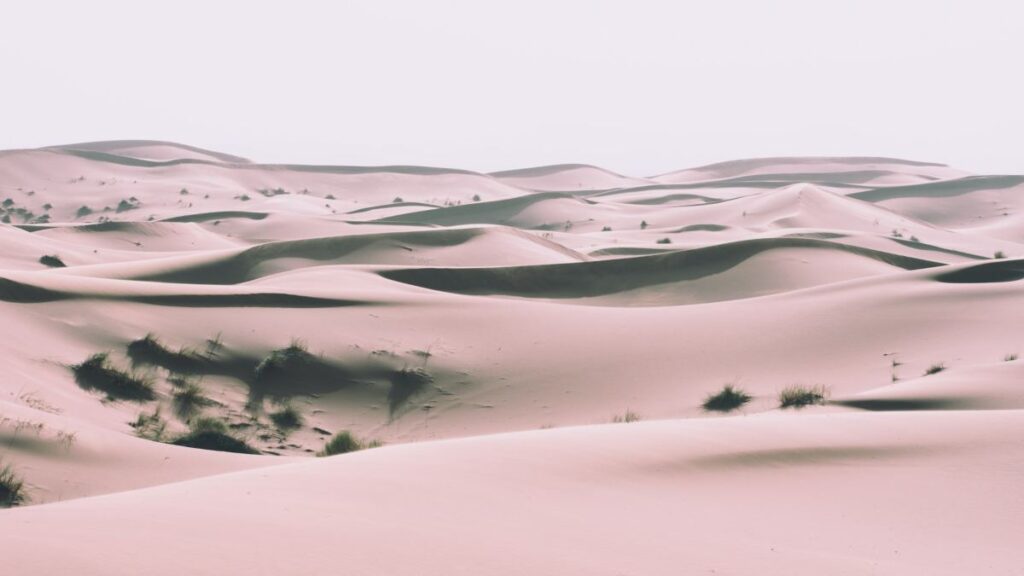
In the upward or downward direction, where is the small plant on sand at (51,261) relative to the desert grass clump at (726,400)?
upward

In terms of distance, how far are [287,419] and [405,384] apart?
1.46 m

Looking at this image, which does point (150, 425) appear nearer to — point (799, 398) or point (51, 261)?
point (799, 398)

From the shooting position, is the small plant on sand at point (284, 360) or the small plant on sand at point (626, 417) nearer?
A: the small plant on sand at point (626, 417)

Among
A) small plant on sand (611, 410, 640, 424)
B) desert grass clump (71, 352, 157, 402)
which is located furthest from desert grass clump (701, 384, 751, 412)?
desert grass clump (71, 352, 157, 402)

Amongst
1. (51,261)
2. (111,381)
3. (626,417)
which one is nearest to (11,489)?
(111,381)

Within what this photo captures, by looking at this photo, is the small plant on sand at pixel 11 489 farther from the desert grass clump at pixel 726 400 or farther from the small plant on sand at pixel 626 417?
the desert grass clump at pixel 726 400

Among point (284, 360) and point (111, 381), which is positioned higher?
point (284, 360)

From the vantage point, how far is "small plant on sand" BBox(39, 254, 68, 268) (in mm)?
18414

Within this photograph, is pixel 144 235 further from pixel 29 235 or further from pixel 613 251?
pixel 613 251

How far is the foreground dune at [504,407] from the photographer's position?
3.84 metres

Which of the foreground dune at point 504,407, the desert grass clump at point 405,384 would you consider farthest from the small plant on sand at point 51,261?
the desert grass clump at point 405,384

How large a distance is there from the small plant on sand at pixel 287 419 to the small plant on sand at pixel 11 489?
3.74 metres

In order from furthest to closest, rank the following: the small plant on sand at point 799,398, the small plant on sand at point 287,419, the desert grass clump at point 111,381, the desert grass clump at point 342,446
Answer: the small plant on sand at point 287,419 → the desert grass clump at point 111,381 → the small plant on sand at point 799,398 → the desert grass clump at point 342,446

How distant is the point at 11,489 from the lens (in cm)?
539
